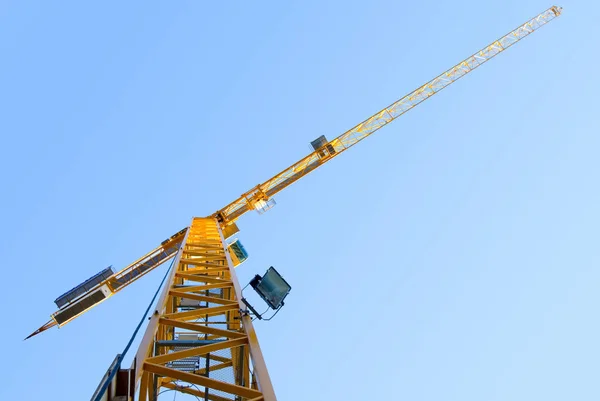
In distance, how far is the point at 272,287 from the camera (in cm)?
1194

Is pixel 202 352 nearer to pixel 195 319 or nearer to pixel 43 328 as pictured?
pixel 195 319

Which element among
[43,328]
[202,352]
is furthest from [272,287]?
[43,328]

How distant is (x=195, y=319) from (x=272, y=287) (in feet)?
12.2

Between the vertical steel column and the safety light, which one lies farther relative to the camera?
the safety light

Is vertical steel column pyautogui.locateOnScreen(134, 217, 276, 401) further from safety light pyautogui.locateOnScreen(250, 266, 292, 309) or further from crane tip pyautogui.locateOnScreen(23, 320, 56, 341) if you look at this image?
crane tip pyautogui.locateOnScreen(23, 320, 56, 341)

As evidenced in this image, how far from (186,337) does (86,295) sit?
23.6 metres

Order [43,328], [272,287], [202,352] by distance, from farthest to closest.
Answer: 1. [43,328]
2. [272,287]
3. [202,352]

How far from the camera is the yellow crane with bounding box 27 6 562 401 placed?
798 cm

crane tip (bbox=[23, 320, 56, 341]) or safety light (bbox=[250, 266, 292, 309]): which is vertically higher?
crane tip (bbox=[23, 320, 56, 341])

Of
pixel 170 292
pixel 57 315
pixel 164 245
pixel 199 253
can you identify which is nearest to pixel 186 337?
pixel 170 292

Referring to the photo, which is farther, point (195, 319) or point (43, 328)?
point (43, 328)

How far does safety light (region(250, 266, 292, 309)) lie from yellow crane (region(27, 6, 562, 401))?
1.65 feet

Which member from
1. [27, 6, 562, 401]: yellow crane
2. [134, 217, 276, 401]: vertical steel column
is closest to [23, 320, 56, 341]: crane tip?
[27, 6, 562, 401]: yellow crane

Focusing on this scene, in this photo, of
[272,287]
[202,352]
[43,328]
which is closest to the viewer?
[202,352]
